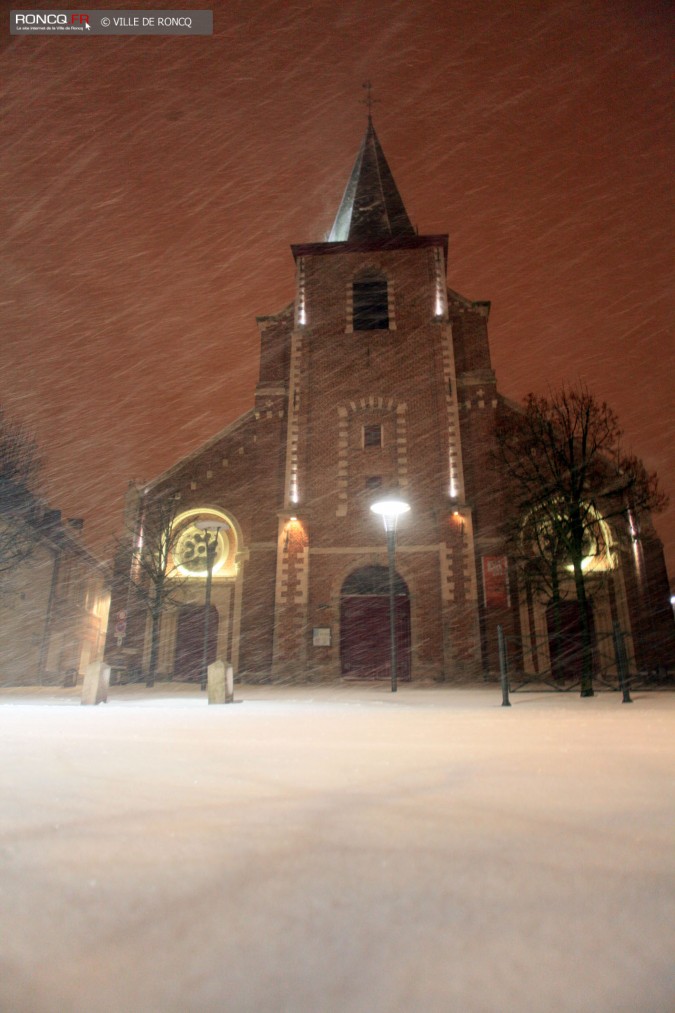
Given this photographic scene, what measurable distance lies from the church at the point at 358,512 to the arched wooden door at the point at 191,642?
3.4 inches

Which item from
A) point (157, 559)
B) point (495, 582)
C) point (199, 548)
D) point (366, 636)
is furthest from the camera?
point (199, 548)

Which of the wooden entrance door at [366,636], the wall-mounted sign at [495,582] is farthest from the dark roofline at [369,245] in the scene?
the wooden entrance door at [366,636]

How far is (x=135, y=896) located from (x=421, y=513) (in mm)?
19007

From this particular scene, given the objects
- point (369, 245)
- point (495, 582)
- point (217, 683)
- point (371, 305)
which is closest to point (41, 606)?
point (217, 683)

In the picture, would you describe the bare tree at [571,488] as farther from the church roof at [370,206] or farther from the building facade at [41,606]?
the building facade at [41,606]

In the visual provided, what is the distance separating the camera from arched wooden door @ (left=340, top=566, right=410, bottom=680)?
65.2ft

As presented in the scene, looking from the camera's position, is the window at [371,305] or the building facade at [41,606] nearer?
the building facade at [41,606]

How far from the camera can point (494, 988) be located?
3.23 ft

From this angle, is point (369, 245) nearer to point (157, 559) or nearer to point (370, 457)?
point (370, 457)

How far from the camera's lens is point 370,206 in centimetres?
2741

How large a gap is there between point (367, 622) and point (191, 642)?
7.73 meters

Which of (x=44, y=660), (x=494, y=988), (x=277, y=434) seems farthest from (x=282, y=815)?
(x=44, y=660)

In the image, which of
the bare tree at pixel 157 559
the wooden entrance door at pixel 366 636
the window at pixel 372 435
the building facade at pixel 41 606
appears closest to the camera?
the wooden entrance door at pixel 366 636

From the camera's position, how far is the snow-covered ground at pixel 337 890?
0.99 metres
